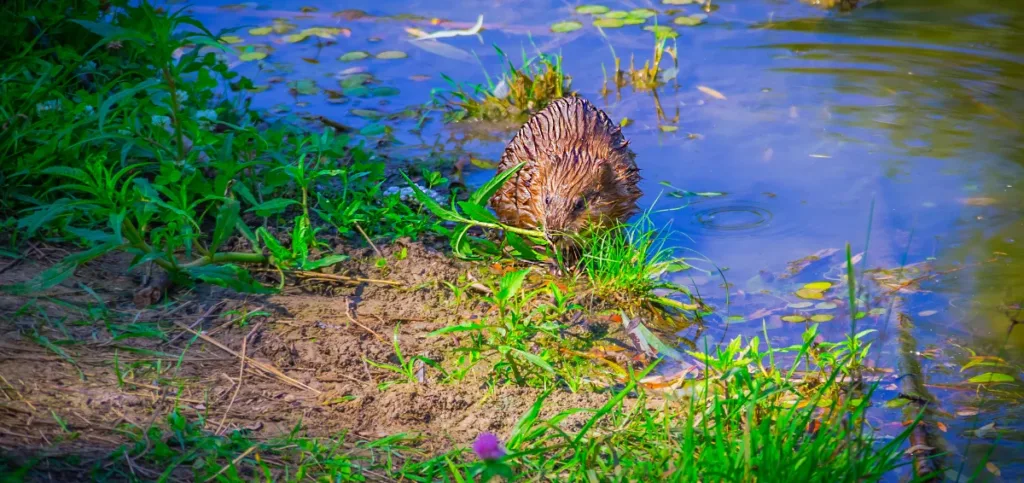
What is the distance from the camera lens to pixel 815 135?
6020 mm

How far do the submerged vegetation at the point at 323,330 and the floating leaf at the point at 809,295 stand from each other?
1 cm

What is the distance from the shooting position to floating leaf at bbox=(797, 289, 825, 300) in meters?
4.35

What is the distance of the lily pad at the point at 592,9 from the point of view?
8164 mm

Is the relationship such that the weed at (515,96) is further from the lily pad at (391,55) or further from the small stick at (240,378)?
the small stick at (240,378)

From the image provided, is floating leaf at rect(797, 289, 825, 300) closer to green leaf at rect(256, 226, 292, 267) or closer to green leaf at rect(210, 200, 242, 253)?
green leaf at rect(256, 226, 292, 267)

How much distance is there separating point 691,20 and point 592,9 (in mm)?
895

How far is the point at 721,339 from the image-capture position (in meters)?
4.08

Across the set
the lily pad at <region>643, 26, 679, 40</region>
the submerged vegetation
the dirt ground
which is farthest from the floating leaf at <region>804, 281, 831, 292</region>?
the lily pad at <region>643, 26, 679, 40</region>

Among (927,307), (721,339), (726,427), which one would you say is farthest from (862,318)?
(726,427)

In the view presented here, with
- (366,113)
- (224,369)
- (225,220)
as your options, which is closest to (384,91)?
(366,113)

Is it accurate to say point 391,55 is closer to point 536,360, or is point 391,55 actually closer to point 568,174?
point 568,174

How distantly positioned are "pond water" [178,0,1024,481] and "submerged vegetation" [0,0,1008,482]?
34cm

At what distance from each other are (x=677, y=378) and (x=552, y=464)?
0.93 m

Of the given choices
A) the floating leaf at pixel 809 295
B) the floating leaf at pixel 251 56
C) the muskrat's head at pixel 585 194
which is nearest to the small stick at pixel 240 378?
the muskrat's head at pixel 585 194
